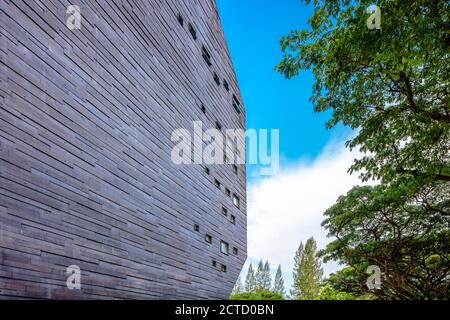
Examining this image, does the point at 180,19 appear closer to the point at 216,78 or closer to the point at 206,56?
the point at 206,56

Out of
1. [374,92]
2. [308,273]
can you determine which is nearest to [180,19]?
[374,92]

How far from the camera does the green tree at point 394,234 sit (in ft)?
45.1

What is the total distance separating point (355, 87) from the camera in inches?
346

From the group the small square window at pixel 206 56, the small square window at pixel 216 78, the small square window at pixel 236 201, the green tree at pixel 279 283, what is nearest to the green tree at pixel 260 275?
the green tree at pixel 279 283

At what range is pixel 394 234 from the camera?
1452 cm

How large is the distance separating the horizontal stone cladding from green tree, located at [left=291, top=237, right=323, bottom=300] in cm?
3428

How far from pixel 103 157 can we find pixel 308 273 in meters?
42.7

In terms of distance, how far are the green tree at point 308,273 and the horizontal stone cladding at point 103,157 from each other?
112ft

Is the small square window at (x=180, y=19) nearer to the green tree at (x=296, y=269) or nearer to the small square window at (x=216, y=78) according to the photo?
the small square window at (x=216, y=78)

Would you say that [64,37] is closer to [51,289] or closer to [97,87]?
[97,87]

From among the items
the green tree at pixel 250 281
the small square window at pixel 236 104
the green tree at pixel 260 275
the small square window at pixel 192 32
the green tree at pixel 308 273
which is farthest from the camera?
the green tree at pixel 260 275
